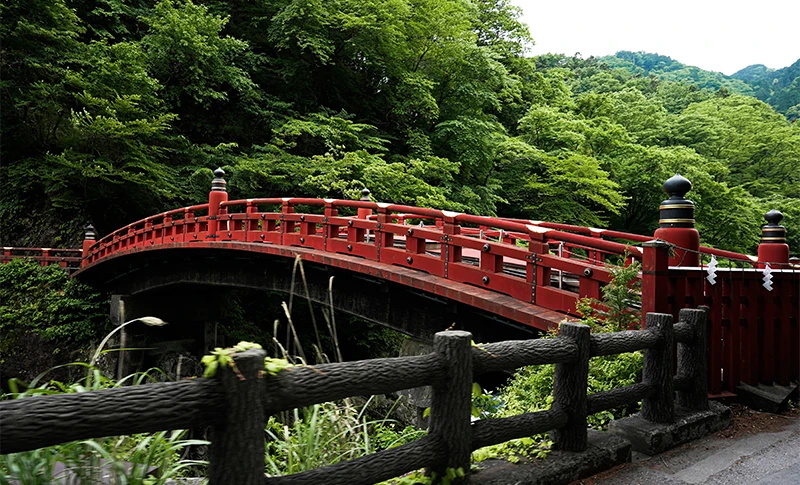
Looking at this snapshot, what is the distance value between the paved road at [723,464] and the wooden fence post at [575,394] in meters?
0.22

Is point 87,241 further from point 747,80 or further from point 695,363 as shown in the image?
point 747,80

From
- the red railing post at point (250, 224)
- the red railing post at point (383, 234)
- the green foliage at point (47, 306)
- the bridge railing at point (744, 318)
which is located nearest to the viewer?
the bridge railing at point (744, 318)

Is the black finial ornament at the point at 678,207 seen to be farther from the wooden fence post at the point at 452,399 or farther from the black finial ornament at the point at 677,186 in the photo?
the wooden fence post at the point at 452,399

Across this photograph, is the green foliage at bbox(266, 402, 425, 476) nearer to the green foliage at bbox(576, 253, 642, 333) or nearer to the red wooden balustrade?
the green foliage at bbox(576, 253, 642, 333)

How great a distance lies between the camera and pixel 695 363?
138 inches

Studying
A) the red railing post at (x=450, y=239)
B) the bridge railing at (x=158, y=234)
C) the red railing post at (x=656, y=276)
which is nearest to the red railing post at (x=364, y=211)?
the red railing post at (x=450, y=239)

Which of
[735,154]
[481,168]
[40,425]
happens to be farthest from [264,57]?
[735,154]

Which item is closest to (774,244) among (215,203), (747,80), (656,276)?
(656,276)

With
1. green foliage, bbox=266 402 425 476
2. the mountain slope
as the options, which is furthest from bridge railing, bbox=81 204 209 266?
the mountain slope

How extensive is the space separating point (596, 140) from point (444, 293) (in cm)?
1595

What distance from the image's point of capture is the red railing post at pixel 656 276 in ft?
11.9

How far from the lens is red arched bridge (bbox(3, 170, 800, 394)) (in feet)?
12.9

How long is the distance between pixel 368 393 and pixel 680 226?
3.41 meters

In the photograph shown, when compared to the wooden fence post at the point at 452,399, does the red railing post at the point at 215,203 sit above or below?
above
